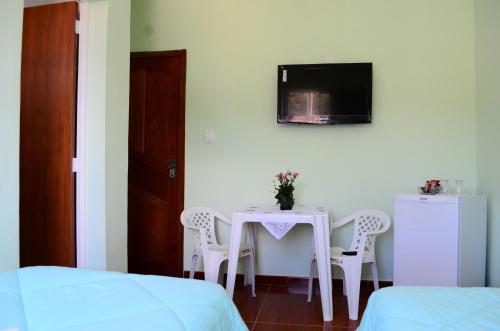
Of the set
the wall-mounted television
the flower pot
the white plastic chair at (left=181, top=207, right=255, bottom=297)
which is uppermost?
the wall-mounted television

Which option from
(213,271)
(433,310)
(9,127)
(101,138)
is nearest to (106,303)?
(433,310)

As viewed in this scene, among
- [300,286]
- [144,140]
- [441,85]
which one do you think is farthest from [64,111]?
[441,85]

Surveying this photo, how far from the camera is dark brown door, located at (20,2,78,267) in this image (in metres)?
2.47

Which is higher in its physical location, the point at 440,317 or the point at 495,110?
the point at 495,110

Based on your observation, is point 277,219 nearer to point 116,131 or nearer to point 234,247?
point 234,247

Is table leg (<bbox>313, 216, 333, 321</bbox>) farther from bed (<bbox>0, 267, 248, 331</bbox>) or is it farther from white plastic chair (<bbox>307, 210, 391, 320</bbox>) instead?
bed (<bbox>0, 267, 248, 331</bbox>)

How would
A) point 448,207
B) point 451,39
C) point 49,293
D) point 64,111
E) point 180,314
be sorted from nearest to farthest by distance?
point 180,314 < point 49,293 < point 64,111 < point 448,207 < point 451,39

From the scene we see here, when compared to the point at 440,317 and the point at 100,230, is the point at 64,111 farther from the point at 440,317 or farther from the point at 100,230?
the point at 440,317

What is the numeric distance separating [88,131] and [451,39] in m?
2.82

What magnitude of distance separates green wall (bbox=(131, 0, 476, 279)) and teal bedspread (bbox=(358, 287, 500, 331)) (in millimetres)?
2007

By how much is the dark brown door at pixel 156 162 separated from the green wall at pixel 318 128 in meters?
0.10

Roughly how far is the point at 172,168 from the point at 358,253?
68.5 inches

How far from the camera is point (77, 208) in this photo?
8.24ft

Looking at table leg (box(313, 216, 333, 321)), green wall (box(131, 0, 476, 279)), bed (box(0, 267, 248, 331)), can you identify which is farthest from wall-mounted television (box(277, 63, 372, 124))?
bed (box(0, 267, 248, 331))
